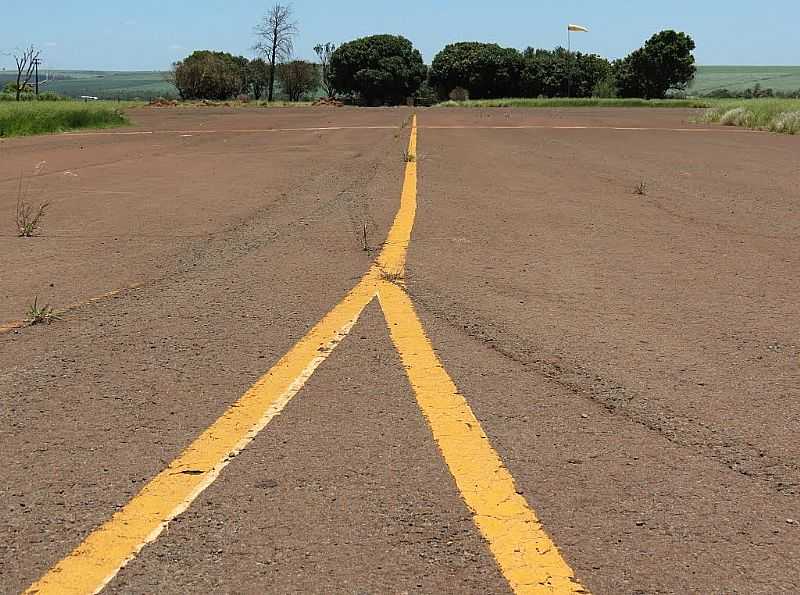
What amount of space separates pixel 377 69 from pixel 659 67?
116ft

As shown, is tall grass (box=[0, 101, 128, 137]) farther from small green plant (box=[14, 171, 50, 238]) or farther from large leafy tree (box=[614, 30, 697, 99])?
large leafy tree (box=[614, 30, 697, 99])

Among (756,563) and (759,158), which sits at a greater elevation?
(759,158)

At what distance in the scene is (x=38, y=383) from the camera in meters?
Answer: 3.77

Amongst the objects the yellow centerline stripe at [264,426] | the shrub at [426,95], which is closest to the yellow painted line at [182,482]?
the yellow centerline stripe at [264,426]

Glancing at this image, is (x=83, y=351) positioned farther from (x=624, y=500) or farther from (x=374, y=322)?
(x=624, y=500)

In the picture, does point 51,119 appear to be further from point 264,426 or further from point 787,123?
point 264,426

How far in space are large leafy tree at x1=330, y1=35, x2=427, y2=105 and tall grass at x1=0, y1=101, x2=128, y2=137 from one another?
77.8 meters

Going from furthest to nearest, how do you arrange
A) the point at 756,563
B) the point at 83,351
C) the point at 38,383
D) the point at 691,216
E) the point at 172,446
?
the point at 691,216 < the point at 83,351 < the point at 38,383 < the point at 172,446 < the point at 756,563

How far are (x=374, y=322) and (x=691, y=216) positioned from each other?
16.6ft

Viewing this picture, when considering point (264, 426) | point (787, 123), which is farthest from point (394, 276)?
point (787, 123)

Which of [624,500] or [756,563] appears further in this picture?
[624,500]

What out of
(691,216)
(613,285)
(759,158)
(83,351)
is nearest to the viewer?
(83,351)

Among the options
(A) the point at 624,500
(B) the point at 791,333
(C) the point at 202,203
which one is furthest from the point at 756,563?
(C) the point at 202,203

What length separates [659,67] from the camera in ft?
345
